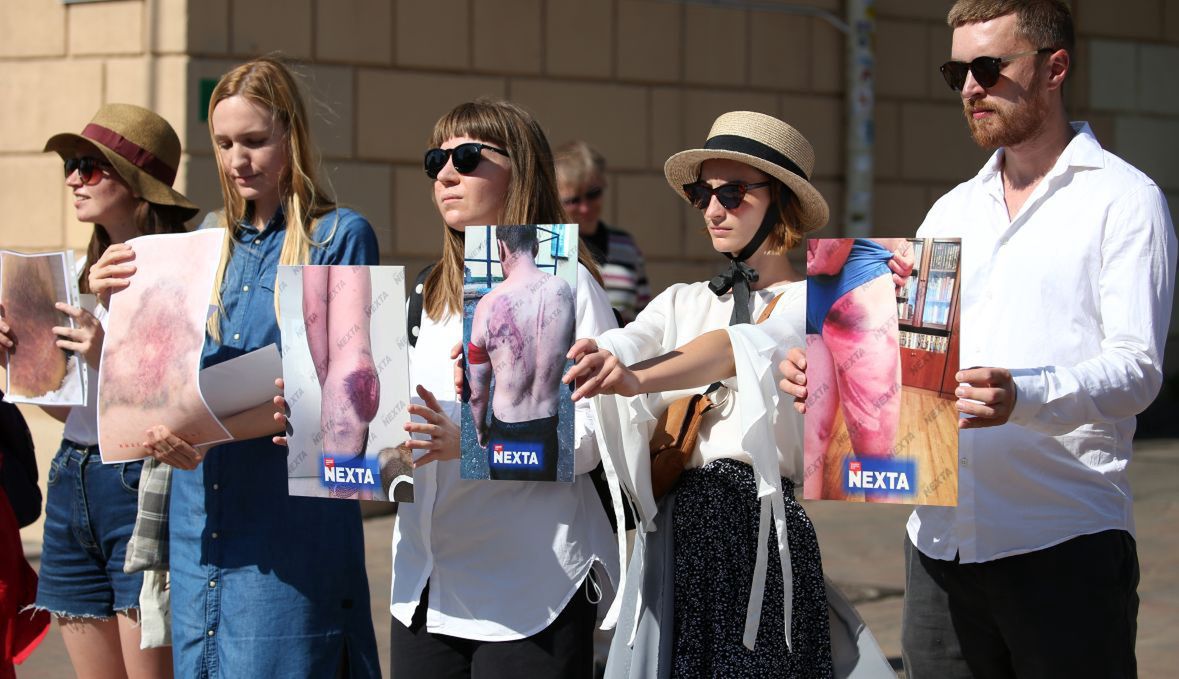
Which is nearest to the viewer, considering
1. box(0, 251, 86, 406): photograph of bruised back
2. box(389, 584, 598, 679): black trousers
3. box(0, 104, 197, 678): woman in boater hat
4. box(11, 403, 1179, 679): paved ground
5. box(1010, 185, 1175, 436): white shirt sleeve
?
box(1010, 185, 1175, 436): white shirt sleeve

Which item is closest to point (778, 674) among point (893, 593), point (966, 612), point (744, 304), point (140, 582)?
point (966, 612)

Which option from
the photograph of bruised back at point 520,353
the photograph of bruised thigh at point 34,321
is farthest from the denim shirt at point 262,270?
the photograph of bruised back at point 520,353

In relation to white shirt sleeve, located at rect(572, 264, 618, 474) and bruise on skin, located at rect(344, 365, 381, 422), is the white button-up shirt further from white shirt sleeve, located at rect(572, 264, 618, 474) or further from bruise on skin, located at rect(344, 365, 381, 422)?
bruise on skin, located at rect(344, 365, 381, 422)

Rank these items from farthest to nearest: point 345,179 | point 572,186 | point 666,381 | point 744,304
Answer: point 345,179, point 572,186, point 744,304, point 666,381

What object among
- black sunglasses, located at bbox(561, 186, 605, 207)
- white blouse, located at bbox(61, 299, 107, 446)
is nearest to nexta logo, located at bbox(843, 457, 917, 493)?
white blouse, located at bbox(61, 299, 107, 446)

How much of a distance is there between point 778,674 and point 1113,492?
0.76 metres

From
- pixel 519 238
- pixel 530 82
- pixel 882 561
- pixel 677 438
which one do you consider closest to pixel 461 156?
pixel 519 238

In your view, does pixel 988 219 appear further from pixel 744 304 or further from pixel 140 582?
pixel 140 582

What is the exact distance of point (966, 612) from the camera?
306 centimetres

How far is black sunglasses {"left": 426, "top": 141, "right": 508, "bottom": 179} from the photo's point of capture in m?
3.21

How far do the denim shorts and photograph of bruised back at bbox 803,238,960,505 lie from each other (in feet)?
6.39

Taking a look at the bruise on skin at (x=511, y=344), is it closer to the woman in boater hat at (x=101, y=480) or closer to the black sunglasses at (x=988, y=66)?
the black sunglasses at (x=988, y=66)

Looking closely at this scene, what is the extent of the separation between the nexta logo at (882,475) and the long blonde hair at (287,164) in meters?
1.38

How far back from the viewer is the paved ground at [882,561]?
5.82 meters
